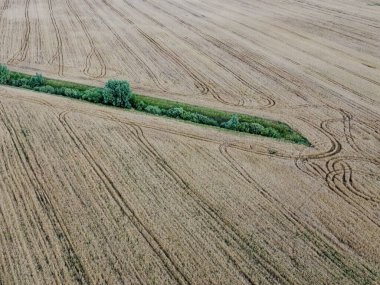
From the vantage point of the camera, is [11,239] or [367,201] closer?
[11,239]

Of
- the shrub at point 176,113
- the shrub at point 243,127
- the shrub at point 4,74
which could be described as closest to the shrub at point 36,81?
the shrub at point 4,74

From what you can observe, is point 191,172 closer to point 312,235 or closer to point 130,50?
point 312,235

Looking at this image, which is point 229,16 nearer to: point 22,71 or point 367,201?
point 22,71

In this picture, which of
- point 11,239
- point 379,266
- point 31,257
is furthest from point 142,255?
point 379,266

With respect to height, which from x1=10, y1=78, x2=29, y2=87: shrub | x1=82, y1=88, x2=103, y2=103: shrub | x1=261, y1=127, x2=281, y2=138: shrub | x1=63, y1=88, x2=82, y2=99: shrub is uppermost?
x1=261, y1=127, x2=281, y2=138: shrub

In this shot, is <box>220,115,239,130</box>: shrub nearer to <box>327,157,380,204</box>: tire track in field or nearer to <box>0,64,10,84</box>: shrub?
<box>327,157,380,204</box>: tire track in field

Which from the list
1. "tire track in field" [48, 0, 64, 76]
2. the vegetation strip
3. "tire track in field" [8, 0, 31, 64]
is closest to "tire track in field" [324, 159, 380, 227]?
the vegetation strip
